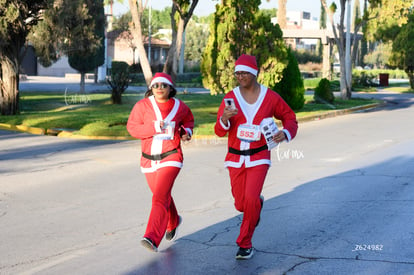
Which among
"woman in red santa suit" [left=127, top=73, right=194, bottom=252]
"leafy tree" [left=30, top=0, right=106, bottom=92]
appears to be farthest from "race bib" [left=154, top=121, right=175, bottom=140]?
"leafy tree" [left=30, top=0, right=106, bottom=92]

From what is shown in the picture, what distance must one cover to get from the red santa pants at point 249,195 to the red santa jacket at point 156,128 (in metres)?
0.60

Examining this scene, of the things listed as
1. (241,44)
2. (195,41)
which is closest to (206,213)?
(241,44)

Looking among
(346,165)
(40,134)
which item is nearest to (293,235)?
(346,165)

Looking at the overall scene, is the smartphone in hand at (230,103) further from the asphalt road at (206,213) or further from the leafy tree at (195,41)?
the leafy tree at (195,41)

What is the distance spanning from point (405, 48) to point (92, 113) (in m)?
29.2

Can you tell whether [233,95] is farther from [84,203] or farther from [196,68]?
[196,68]

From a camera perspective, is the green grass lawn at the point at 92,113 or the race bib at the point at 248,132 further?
the green grass lawn at the point at 92,113

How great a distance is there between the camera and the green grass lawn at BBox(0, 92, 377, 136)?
1858 cm

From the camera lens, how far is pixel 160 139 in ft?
21.9

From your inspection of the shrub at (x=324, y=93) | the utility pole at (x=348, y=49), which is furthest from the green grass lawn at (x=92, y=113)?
the utility pole at (x=348, y=49)

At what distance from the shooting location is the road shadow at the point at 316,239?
20.3 feet

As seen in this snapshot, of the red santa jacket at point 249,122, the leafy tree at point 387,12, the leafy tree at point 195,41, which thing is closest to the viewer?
the red santa jacket at point 249,122

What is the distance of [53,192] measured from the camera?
33.1 feet

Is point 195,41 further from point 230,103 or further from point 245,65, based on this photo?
point 230,103
